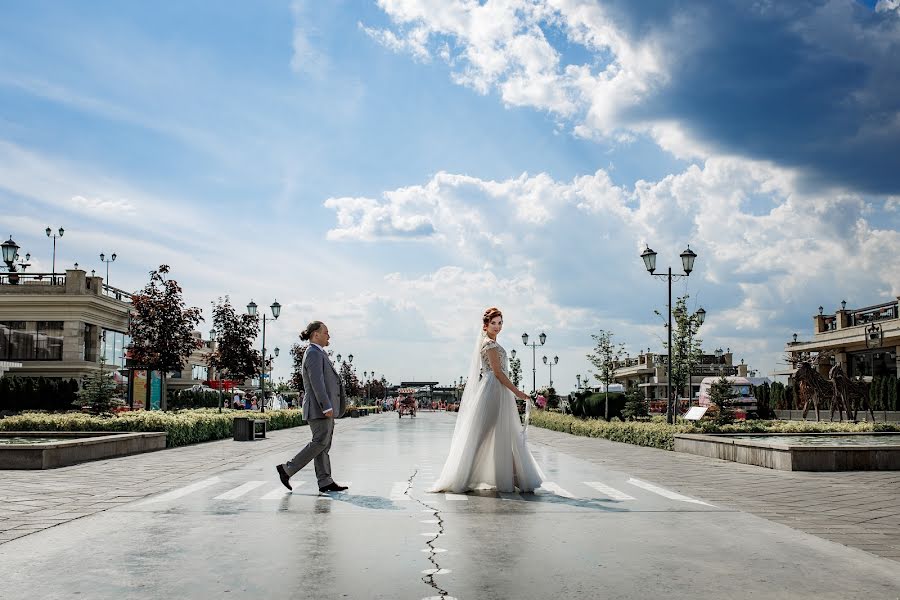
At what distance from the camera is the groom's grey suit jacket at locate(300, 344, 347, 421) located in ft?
33.6

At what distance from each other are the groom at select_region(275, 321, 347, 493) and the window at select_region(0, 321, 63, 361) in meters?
48.2

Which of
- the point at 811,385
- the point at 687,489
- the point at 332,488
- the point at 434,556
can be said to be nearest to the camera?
the point at 434,556

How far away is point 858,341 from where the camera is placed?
49438 mm

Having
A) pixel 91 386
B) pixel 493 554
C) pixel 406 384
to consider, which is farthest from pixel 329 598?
pixel 406 384

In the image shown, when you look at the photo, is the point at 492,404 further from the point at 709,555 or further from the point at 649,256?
the point at 649,256

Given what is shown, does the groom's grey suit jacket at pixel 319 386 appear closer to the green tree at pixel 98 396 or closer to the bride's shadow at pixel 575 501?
the bride's shadow at pixel 575 501

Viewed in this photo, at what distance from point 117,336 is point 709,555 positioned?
58.7 meters

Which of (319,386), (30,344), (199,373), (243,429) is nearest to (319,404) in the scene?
(319,386)

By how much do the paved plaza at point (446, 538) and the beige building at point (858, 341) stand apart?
1485 inches

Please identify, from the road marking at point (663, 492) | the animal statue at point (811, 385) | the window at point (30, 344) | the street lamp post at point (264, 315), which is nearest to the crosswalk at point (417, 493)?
the road marking at point (663, 492)

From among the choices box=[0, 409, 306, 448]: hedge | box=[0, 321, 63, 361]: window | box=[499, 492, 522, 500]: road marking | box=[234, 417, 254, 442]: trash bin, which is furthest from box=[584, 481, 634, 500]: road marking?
box=[0, 321, 63, 361]: window

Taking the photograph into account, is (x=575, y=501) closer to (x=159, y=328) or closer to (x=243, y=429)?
(x=243, y=429)

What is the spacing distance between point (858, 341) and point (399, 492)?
46.1 meters

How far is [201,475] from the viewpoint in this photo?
13180 mm
